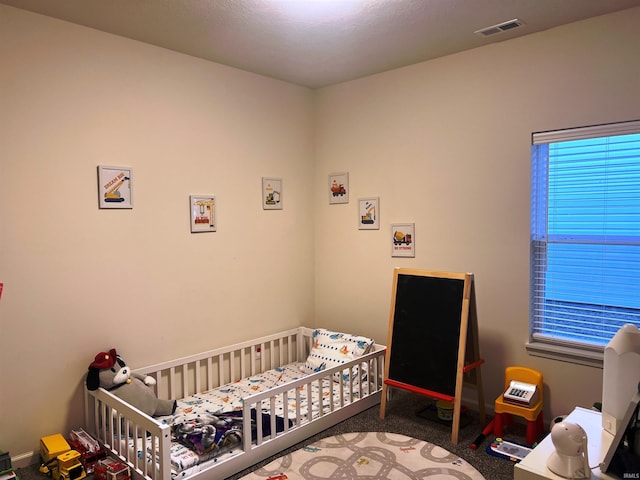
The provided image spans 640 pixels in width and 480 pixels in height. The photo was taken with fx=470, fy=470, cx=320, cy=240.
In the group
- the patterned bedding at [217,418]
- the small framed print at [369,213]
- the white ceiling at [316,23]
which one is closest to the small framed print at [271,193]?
the small framed print at [369,213]

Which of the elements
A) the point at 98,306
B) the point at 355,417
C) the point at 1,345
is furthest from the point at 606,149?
the point at 1,345

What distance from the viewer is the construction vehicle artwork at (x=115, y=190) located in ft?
9.04

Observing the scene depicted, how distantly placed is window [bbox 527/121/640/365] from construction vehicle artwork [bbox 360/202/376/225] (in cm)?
116

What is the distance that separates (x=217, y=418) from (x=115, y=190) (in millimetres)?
1452

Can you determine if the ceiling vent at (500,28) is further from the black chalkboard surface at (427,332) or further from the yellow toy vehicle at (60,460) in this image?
the yellow toy vehicle at (60,460)

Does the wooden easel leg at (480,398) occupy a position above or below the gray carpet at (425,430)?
above

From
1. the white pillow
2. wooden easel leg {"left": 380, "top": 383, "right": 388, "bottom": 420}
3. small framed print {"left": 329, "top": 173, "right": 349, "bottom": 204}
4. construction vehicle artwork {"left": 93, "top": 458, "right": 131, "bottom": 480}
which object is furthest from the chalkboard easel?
construction vehicle artwork {"left": 93, "top": 458, "right": 131, "bottom": 480}

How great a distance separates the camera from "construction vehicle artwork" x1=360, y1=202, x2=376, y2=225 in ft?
11.9

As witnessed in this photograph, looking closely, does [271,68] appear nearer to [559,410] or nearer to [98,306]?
[98,306]

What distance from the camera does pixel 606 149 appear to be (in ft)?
8.72

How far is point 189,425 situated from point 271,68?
2438mm

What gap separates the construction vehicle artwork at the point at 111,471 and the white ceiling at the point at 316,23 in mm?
Answer: 2278

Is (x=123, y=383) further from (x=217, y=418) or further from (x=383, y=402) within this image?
(x=383, y=402)

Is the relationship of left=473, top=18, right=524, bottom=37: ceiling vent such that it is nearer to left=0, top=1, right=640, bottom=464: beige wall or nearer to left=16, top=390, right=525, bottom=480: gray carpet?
left=0, top=1, right=640, bottom=464: beige wall
